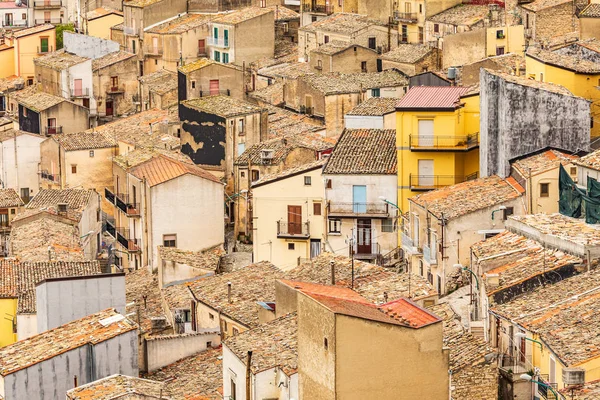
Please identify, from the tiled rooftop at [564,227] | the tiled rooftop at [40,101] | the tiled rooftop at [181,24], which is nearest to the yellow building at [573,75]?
the tiled rooftop at [564,227]

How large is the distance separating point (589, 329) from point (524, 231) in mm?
8738

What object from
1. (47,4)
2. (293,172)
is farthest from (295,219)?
(47,4)

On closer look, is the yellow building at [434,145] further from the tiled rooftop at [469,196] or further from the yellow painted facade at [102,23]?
the yellow painted facade at [102,23]

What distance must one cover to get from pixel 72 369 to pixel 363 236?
1573 centimetres

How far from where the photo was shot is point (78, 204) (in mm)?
67750

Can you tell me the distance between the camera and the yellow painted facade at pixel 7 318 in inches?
2122

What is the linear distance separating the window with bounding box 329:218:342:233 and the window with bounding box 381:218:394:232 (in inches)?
55.7

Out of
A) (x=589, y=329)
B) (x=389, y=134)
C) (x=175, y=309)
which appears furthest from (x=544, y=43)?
(x=589, y=329)

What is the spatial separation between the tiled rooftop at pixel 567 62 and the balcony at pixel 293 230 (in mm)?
9245

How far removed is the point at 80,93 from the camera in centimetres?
9188

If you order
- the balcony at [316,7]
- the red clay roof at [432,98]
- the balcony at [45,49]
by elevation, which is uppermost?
the red clay roof at [432,98]

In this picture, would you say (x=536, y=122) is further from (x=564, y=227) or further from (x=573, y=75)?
(x=564, y=227)

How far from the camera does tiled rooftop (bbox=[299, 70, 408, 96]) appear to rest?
76.1 metres

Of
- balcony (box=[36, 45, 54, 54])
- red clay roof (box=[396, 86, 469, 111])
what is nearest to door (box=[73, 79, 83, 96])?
balcony (box=[36, 45, 54, 54])
